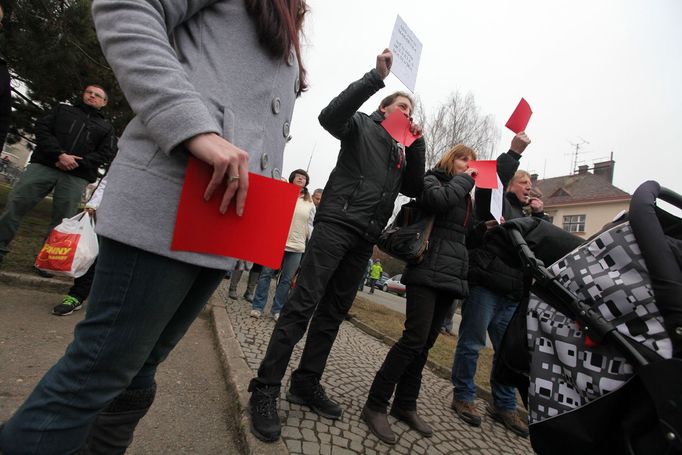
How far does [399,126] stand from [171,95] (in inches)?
65.4

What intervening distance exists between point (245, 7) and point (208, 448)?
1.94 metres

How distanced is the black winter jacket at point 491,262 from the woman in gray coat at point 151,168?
2266 mm

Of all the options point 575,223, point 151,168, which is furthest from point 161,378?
point 575,223

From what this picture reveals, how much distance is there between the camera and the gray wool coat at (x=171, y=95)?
2.56 feet

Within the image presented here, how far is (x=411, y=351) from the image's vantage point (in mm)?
2301

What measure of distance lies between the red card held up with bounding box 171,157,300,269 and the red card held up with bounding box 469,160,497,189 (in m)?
2.07

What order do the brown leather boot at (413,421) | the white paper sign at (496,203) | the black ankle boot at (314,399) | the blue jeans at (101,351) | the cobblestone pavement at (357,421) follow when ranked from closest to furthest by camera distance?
the blue jeans at (101,351) → the cobblestone pavement at (357,421) → the black ankle boot at (314,399) → the brown leather boot at (413,421) → the white paper sign at (496,203)

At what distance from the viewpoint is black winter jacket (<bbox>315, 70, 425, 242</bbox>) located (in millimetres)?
2167

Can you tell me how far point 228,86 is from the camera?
0.96 metres

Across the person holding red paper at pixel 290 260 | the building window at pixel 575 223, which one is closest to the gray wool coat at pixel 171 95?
the person holding red paper at pixel 290 260

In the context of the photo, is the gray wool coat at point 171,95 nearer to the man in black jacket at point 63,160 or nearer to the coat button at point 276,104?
the coat button at point 276,104

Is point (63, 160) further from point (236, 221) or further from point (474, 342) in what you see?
point (474, 342)

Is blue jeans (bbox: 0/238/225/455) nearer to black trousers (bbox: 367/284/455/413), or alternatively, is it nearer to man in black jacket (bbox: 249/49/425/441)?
man in black jacket (bbox: 249/49/425/441)

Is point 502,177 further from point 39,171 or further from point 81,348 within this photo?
point 39,171
